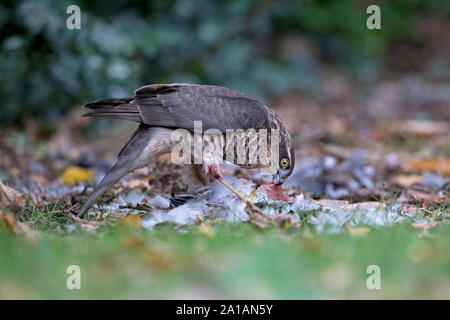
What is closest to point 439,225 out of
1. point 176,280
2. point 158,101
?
point 176,280

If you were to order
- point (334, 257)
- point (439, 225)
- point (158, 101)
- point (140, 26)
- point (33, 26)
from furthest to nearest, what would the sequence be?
point (140, 26) → point (33, 26) → point (158, 101) → point (439, 225) → point (334, 257)

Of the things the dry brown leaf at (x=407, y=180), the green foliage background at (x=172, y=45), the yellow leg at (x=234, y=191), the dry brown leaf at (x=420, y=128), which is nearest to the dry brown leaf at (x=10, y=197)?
the yellow leg at (x=234, y=191)

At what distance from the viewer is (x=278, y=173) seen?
5305 mm

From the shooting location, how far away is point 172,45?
962 centimetres

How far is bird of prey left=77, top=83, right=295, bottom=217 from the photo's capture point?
5129mm

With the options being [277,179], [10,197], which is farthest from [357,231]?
[10,197]

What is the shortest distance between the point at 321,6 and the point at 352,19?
0.61m

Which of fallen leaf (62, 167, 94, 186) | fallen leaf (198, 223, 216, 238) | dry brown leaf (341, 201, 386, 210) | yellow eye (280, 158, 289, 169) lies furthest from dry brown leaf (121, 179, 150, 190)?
dry brown leaf (341, 201, 386, 210)

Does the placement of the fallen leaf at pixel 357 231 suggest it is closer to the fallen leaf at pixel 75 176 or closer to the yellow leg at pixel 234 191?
the yellow leg at pixel 234 191

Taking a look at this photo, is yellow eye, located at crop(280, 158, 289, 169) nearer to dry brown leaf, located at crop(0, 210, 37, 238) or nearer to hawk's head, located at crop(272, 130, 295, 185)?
hawk's head, located at crop(272, 130, 295, 185)

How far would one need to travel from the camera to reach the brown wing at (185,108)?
5.16 metres

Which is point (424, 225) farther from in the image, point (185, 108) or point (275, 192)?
point (185, 108)

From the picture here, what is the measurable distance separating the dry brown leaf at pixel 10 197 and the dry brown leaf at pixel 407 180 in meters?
3.67
